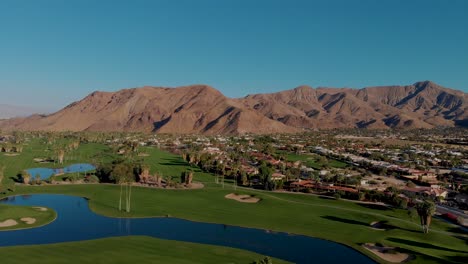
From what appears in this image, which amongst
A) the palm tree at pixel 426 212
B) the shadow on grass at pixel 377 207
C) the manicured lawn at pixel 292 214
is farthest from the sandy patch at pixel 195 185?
the palm tree at pixel 426 212

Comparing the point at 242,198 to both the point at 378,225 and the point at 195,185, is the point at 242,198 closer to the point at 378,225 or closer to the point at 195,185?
the point at 195,185

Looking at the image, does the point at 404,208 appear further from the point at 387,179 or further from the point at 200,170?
the point at 200,170

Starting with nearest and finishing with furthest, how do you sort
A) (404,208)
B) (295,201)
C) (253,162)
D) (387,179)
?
(404,208) → (295,201) → (387,179) → (253,162)

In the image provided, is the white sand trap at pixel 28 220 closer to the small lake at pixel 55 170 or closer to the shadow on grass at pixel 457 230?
the small lake at pixel 55 170

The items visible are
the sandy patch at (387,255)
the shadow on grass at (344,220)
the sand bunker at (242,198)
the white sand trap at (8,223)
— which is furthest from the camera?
the sand bunker at (242,198)

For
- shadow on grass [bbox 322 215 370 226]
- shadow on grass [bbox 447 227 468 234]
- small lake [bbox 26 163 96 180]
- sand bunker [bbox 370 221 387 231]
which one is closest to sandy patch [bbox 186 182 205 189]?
shadow on grass [bbox 322 215 370 226]

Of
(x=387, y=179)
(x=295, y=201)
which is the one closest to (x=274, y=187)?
(x=295, y=201)
